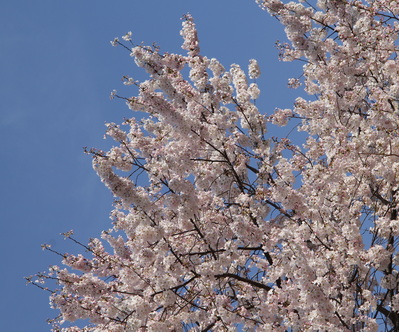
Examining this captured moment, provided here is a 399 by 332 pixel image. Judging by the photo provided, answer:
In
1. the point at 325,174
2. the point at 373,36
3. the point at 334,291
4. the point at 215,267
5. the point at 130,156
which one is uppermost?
the point at 373,36

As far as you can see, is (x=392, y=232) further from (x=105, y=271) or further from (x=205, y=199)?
(x=105, y=271)

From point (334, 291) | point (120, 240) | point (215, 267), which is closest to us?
point (334, 291)

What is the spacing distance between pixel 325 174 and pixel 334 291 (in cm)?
239

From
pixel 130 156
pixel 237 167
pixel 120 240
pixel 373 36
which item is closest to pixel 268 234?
pixel 237 167

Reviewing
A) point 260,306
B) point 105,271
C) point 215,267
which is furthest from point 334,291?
point 105,271

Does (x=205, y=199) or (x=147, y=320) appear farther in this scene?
(x=205, y=199)

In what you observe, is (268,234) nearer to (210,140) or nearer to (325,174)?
(325,174)

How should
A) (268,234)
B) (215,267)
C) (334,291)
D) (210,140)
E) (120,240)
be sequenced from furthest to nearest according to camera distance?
(120,240) → (210,140) → (268,234) → (215,267) → (334,291)

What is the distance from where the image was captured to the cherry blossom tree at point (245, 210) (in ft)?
30.2

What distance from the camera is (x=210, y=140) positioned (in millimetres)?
11141

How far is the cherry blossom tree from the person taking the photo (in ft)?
30.2

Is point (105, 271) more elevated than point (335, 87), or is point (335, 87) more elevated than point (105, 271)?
point (335, 87)

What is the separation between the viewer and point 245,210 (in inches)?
388

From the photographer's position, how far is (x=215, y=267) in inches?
371
